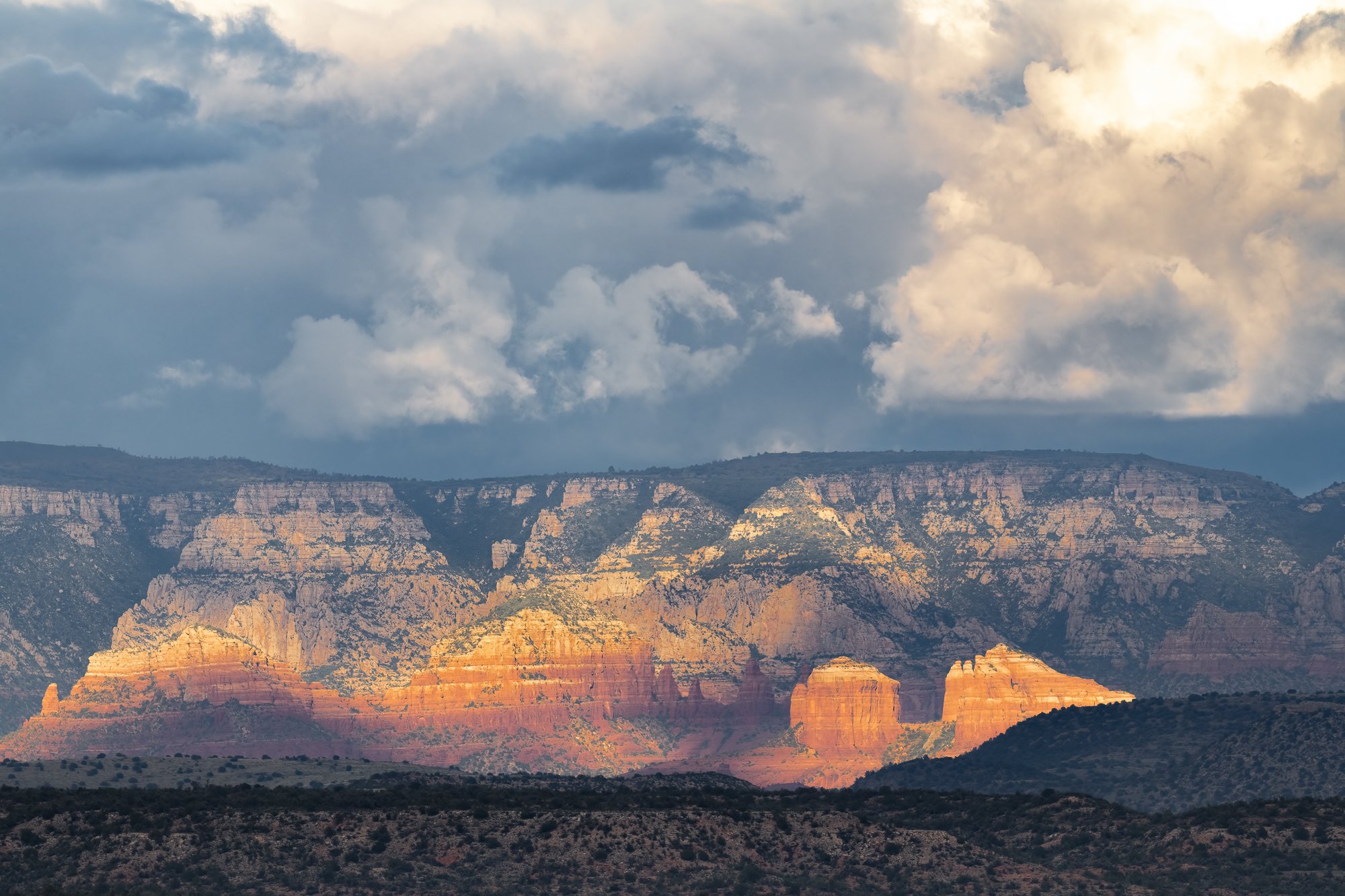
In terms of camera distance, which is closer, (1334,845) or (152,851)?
(152,851)

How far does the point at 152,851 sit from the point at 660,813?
2829cm

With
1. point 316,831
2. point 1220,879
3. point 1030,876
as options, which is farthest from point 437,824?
point 1220,879

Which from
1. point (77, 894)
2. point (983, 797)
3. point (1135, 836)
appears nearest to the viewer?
point (77, 894)

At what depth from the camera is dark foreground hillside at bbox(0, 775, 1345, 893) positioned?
152 m

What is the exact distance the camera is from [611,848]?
15750 centimetres

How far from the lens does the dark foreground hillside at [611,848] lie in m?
152

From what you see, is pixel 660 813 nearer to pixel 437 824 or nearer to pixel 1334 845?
pixel 437 824

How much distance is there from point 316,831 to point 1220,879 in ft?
158

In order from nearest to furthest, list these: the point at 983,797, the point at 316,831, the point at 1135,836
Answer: the point at 316,831 → the point at 1135,836 → the point at 983,797

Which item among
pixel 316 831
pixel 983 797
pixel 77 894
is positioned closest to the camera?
pixel 77 894

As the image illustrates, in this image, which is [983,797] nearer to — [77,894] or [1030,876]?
[1030,876]

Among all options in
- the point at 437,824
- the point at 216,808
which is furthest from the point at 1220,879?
→ the point at 216,808

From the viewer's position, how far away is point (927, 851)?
534 feet

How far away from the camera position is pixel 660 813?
164 m
